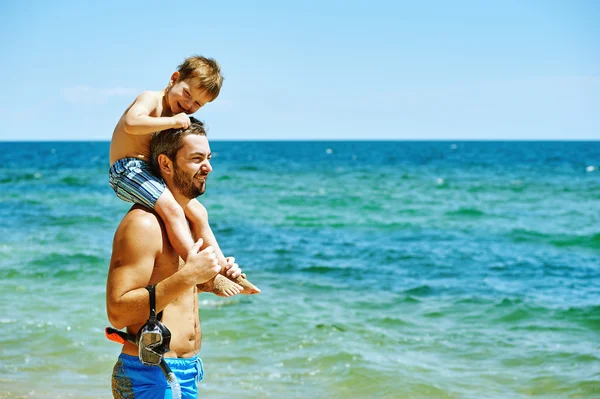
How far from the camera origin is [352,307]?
9.58m

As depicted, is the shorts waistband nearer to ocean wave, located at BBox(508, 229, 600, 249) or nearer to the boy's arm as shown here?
the boy's arm

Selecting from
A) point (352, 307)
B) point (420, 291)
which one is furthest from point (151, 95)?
point (420, 291)

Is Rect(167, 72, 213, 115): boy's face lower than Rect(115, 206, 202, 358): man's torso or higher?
higher

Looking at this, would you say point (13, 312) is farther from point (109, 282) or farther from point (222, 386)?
point (109, 282)

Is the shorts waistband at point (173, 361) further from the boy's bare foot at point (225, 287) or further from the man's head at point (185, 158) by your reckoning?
the man's head at point (185, 158)

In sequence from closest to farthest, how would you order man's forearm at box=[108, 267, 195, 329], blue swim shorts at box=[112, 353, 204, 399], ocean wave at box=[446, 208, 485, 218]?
man's forearm at box=[108, 267, 195, 329] → blue swim shorts at box=[112, 353, 204, 399] → ocean wave at box=[446, 208, 485, 218]

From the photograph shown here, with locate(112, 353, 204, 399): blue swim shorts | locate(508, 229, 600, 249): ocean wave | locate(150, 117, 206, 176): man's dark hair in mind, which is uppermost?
locate(150, 117, 206, 176): man's dark hair

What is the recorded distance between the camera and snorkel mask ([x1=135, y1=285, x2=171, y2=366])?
103 inches

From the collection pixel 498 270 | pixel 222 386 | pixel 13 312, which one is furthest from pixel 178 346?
pixel 498 270

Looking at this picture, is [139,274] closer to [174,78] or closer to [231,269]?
[231,269]

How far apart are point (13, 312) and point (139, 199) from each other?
6.79 meters

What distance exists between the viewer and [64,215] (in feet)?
63.9

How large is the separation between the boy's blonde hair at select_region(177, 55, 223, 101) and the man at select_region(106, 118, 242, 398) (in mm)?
309

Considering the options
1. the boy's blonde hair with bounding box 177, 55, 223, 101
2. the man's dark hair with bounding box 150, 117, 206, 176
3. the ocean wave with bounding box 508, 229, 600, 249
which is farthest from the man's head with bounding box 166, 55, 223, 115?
the ocean wave with bounding box 508, 229, 600, 249
